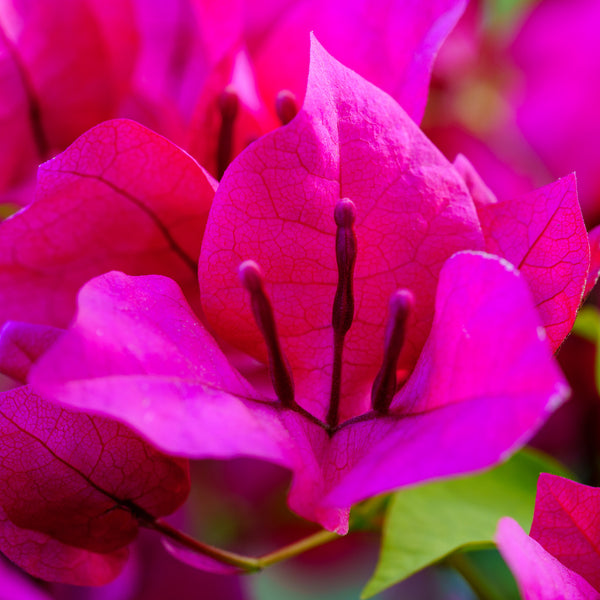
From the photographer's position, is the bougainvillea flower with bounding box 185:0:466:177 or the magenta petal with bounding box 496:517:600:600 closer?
the magenta petal with bounding box 496:517:600:600

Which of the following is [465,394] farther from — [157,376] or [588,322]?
[588,322]

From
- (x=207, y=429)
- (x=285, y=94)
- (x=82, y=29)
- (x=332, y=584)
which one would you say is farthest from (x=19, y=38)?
(x=332, y=584)

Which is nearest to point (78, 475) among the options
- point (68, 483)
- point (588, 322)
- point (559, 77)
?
point (68, 483)

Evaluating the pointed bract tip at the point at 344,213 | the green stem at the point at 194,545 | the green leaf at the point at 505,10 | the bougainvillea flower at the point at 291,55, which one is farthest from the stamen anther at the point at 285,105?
the green leaf at the point at 505,10

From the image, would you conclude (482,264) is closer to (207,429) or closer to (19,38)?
(207,429)

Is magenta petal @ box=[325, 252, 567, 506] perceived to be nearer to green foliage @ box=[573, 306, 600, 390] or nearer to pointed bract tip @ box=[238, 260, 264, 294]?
pointed bract tip @ box=[238, 260, 264, 294]

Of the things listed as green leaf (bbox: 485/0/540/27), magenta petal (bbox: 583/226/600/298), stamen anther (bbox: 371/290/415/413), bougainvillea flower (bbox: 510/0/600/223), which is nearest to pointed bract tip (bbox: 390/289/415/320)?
stamen anther (bbox: 371/290/415/413)
